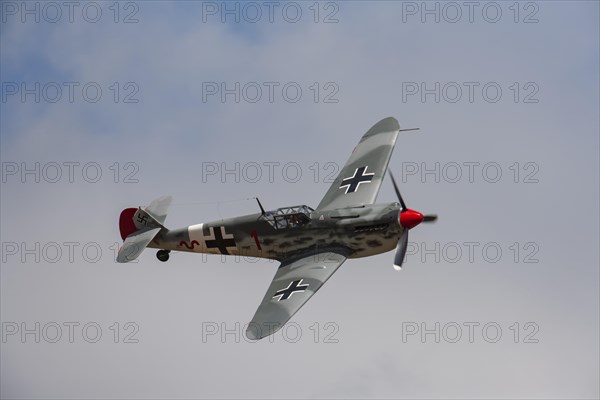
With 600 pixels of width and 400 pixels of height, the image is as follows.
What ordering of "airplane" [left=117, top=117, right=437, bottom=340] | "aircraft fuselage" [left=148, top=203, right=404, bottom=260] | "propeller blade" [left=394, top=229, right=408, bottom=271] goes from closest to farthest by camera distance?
"propeller blade" [left=394, top=229, right=408, bottom=271] < "airplane" [left=117, top=117, right=437, bottom=340] < "aircraft fuselage" [left=148, top=203, right=404, bottom=260]

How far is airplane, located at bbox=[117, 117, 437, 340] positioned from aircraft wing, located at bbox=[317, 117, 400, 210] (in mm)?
44

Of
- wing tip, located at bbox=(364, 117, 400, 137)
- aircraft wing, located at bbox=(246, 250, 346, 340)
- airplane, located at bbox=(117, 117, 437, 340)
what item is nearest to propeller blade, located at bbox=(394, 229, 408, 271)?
airplane, located at bbox=(117, 117, 437, 340)

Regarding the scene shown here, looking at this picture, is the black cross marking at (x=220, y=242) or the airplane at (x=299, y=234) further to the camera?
the black cross marking at (x=220, y=242)

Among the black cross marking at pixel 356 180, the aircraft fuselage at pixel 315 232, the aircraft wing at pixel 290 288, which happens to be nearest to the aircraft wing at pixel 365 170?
the black cross marking at pixel 356 180

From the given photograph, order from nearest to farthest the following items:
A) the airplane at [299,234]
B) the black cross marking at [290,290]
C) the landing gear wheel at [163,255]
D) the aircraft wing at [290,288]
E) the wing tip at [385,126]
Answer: the aircraft wing at [290,288] < the black cross marking at [290,290] < the airplane at [299,234] < the landing gear wheel at [163,255] < the wing tip at [385,126]

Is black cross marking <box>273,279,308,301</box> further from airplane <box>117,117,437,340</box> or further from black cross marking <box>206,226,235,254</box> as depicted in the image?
black cross marking <box>206,226,235,254</box>

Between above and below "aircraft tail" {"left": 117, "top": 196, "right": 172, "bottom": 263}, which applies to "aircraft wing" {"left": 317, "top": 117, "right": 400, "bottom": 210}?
above

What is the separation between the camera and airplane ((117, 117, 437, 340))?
36.4m

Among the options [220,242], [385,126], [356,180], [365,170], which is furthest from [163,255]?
[385,126]

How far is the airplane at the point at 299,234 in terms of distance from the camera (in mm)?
36375

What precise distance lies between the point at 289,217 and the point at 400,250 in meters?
3.79

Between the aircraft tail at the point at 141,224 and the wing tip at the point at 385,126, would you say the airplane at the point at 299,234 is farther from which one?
the wing tip at the point at 385,126

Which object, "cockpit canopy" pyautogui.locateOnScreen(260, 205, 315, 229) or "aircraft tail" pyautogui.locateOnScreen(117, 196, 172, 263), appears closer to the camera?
"cockpit canopy" pyautogui.locateOnScreen(260, 205, 315, 229)

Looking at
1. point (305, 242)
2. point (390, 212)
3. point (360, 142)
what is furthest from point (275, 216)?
point (360, 142)
